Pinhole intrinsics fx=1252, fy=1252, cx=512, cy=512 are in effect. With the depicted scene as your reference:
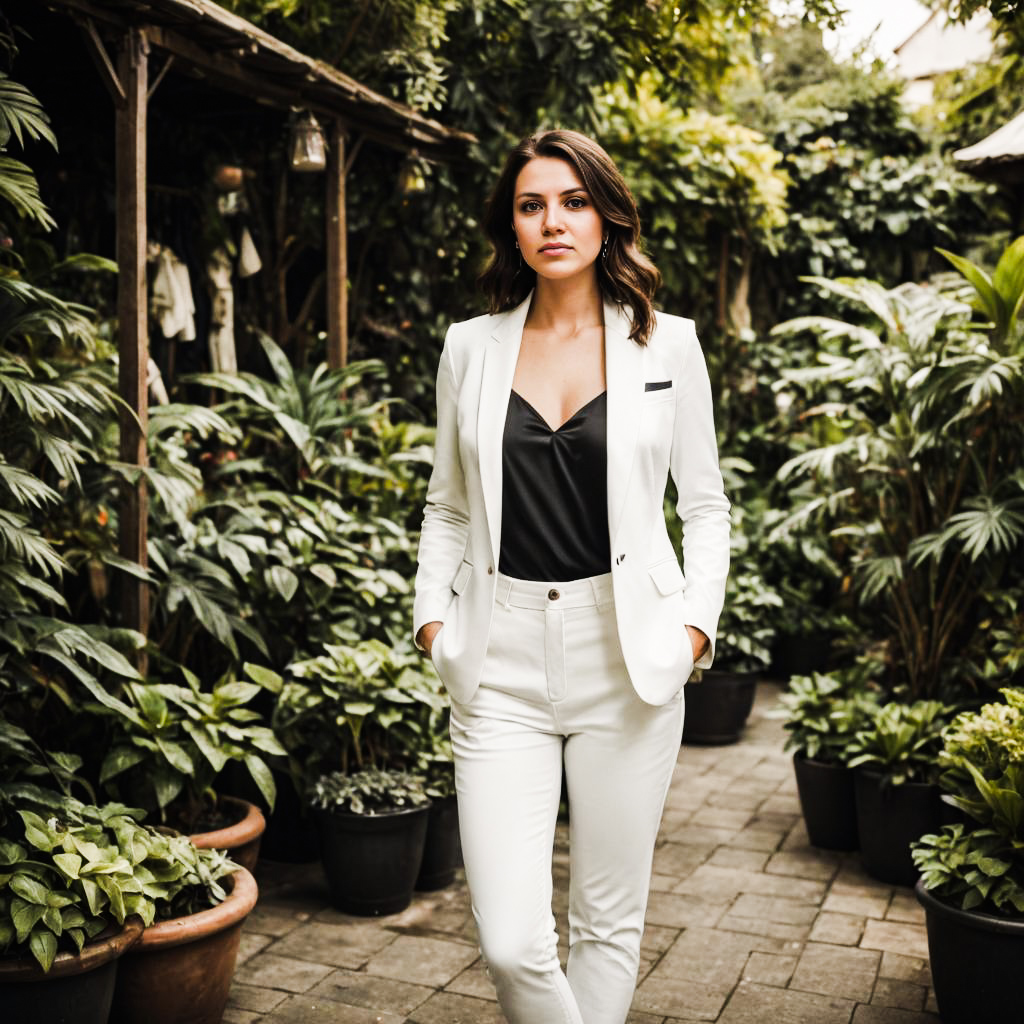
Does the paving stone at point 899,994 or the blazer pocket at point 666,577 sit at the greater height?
the blazer pocket at point 666,577

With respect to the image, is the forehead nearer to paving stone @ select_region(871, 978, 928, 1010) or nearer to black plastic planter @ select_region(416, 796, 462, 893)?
paving stone @ select_region(871, 978, 928, 1010)

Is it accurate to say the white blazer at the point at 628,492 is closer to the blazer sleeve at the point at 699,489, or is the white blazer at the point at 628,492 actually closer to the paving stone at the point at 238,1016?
the blazer sleeve at the point at 699,489

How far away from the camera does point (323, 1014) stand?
3375 mm

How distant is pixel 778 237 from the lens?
9578mm

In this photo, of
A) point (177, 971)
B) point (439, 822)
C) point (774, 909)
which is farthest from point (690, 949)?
point (177, 971)

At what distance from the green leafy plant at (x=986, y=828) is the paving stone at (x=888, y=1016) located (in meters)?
0.36

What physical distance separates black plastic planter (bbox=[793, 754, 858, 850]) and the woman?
265 cm

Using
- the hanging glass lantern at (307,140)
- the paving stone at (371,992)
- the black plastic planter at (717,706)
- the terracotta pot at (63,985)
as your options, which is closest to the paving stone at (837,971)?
the paving stone at (371,992)

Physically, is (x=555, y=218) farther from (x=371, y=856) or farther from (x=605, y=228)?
(x=371, y=856)

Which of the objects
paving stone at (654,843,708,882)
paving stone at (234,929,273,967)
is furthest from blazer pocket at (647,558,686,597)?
paving stone at (654,843,708,882)

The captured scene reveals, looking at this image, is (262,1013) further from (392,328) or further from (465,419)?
(392,328)

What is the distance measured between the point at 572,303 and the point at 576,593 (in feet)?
1.97

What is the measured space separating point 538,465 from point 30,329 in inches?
73.2

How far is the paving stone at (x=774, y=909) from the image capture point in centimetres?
420
